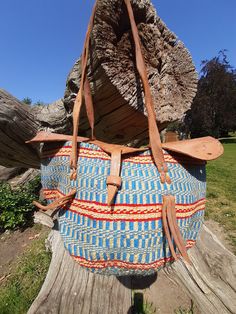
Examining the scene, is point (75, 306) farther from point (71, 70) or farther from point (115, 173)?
point (71, 70)

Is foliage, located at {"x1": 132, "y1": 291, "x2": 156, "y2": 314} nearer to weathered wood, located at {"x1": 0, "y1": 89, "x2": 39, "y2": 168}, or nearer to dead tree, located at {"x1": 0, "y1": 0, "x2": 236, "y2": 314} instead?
dead tree, located at {"x1": 0, "y1": 0, "x2": 236, "y2": 314}

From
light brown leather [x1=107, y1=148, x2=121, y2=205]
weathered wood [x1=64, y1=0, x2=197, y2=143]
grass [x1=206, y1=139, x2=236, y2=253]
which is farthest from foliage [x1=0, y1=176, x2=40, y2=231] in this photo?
light brown leather [x1=107, y1=148, x2=121, y2=205]

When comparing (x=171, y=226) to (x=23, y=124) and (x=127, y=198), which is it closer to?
(x=127, y=198)

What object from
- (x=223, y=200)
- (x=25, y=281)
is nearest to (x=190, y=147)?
(x=25, y=281)

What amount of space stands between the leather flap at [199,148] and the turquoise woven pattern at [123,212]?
52 mm

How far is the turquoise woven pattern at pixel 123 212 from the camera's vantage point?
117 cm

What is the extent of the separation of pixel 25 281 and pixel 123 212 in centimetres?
323

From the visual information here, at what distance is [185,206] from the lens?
127 cm

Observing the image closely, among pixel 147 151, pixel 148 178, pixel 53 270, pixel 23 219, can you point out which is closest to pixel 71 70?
pixel 147 151

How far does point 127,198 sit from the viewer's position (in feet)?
3.85

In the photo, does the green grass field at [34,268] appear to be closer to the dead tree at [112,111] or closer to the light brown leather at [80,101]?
the dead tree at [112,111]

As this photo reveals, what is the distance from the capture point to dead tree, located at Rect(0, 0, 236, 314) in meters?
1.44

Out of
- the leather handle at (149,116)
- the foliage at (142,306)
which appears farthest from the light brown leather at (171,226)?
the foliage at (142,306)

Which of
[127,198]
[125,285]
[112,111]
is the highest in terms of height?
[112,111]
